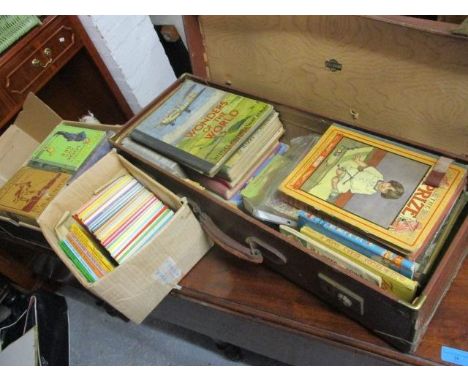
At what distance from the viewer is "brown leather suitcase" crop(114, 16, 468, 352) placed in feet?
2.22

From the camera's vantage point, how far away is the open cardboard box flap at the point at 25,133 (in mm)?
1203

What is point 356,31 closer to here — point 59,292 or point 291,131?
point 291,131

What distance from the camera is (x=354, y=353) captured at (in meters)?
0.78

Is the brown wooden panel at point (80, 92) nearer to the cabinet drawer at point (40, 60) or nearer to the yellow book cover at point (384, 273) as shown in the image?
the cabinet drawer at point (40, 60)

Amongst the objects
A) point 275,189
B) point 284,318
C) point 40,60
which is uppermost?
point 40,60

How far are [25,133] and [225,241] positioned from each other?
79 centimetres

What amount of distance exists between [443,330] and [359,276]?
0.74 ft

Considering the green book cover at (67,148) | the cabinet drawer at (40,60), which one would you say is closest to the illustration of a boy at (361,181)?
the green book cover at (67,148)

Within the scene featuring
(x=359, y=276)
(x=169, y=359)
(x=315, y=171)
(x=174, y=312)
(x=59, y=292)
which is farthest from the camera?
(x=59, y=292)

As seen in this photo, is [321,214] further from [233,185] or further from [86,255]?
[86,255]

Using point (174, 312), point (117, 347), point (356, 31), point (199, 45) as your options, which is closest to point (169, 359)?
point (117, 347)

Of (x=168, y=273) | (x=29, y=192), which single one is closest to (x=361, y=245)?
(x=168, y=273)

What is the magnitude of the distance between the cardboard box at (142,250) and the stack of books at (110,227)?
0.02 meters

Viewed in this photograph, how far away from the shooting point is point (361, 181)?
0.74 meters
